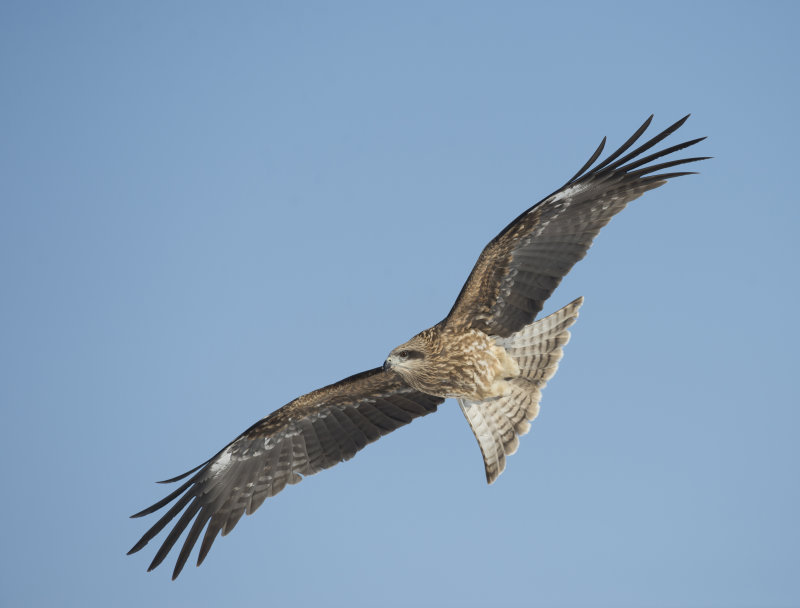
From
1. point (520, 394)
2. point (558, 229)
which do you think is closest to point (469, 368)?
point (520, 394)

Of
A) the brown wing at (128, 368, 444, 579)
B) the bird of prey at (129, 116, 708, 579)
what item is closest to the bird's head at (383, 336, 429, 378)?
the bird of prey at (129, 116, 708, 579)

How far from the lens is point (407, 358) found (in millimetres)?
10422

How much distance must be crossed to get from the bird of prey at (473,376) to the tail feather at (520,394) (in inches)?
0.5

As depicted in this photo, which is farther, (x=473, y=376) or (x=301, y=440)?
(x=301, y=440)

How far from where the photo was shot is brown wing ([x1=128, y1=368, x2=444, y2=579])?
11.3 metres

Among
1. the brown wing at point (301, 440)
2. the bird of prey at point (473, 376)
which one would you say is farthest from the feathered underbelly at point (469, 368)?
the brown wing at point (301, 440)

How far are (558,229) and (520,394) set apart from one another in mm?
2100

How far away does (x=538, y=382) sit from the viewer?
36.1 feet

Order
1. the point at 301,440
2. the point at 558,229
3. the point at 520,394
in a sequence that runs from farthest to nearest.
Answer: the point at 301,440 < the point at 520,394 < the point at 558,229

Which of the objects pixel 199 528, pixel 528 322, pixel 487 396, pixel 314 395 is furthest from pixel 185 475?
pixel 528 322

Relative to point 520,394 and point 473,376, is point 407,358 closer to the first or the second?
point 473,376

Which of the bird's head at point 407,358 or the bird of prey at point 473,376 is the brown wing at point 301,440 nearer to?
the bird of prey at point 473,376

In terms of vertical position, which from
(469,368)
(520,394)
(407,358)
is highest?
(407,358)

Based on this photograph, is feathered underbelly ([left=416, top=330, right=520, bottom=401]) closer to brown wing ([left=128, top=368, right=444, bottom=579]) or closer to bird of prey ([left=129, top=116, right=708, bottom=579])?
bird of prey ([left=129, top=116, right=708, bottom=579])
